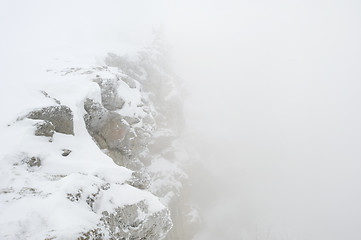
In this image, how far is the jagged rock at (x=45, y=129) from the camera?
1207 centimetres

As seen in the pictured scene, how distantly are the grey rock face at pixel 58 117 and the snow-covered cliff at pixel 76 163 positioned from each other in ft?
0.18

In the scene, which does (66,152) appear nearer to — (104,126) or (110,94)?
(104,126)

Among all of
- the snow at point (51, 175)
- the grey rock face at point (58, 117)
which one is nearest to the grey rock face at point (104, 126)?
the snow at point (51, 175)

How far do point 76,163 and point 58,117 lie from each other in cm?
423

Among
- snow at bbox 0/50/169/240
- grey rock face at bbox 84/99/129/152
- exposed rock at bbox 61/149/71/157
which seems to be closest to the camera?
snow at bbox 0/50/169/240

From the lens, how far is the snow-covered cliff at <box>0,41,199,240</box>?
739 centimetres

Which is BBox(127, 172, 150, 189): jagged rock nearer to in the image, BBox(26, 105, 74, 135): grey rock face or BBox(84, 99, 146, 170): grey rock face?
BBox(26, 105, 74, 135): grey rock face

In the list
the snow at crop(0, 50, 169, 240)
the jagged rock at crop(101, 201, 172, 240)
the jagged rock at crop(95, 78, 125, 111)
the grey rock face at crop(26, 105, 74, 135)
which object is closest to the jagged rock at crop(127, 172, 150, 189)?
the snow at crop(0, 50, 169, 240)

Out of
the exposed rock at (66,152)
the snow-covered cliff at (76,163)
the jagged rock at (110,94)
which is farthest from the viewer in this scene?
the jagged rock at (110,94)

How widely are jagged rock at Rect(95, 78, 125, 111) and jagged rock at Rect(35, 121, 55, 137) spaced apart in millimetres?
7920

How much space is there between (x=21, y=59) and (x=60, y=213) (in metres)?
31.2

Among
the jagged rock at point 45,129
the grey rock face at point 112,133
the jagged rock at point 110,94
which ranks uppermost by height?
the jagged rock at point 45,129

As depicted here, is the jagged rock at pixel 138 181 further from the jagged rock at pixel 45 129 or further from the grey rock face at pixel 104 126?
the grey rock face at pixel 104 126

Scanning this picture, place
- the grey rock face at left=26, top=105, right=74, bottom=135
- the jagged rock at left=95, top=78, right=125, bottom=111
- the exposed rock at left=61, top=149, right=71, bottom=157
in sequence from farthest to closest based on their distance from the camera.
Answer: the jagged rock at left=95, top=78, right=125, bottom=111 < the grey rock face at left=26, top=105, right=74, bottom=135 < the exposed rock at left=61, top=149, right=71, bottom=157
